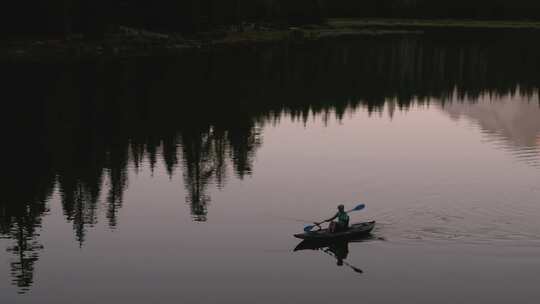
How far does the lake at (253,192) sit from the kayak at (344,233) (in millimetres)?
484

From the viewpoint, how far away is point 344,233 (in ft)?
161

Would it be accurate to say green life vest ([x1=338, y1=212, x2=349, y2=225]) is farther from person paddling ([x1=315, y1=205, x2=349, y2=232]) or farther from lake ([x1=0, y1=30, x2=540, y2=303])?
lake ([x1=0, y1=30, x2=540, y2=303])

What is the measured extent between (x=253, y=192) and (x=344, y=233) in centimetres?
1389

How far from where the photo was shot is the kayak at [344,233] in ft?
159

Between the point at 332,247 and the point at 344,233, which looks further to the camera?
the point at 344,233

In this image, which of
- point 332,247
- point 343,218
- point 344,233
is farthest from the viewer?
point 343,218

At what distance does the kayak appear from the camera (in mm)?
48406

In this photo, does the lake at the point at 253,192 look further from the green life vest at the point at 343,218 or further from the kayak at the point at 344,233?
the green life vest at the point at 343,218

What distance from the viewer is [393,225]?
53.4 meters

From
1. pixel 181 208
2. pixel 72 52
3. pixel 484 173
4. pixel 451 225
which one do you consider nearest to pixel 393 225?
pixel 451 225

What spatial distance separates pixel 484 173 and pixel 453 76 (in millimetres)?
92581

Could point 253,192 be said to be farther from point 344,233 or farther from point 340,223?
point 344,233

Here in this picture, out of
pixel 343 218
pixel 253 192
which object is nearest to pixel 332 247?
pixel 343 218

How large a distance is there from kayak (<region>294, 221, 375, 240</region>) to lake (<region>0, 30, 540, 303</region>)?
1.59 feet
